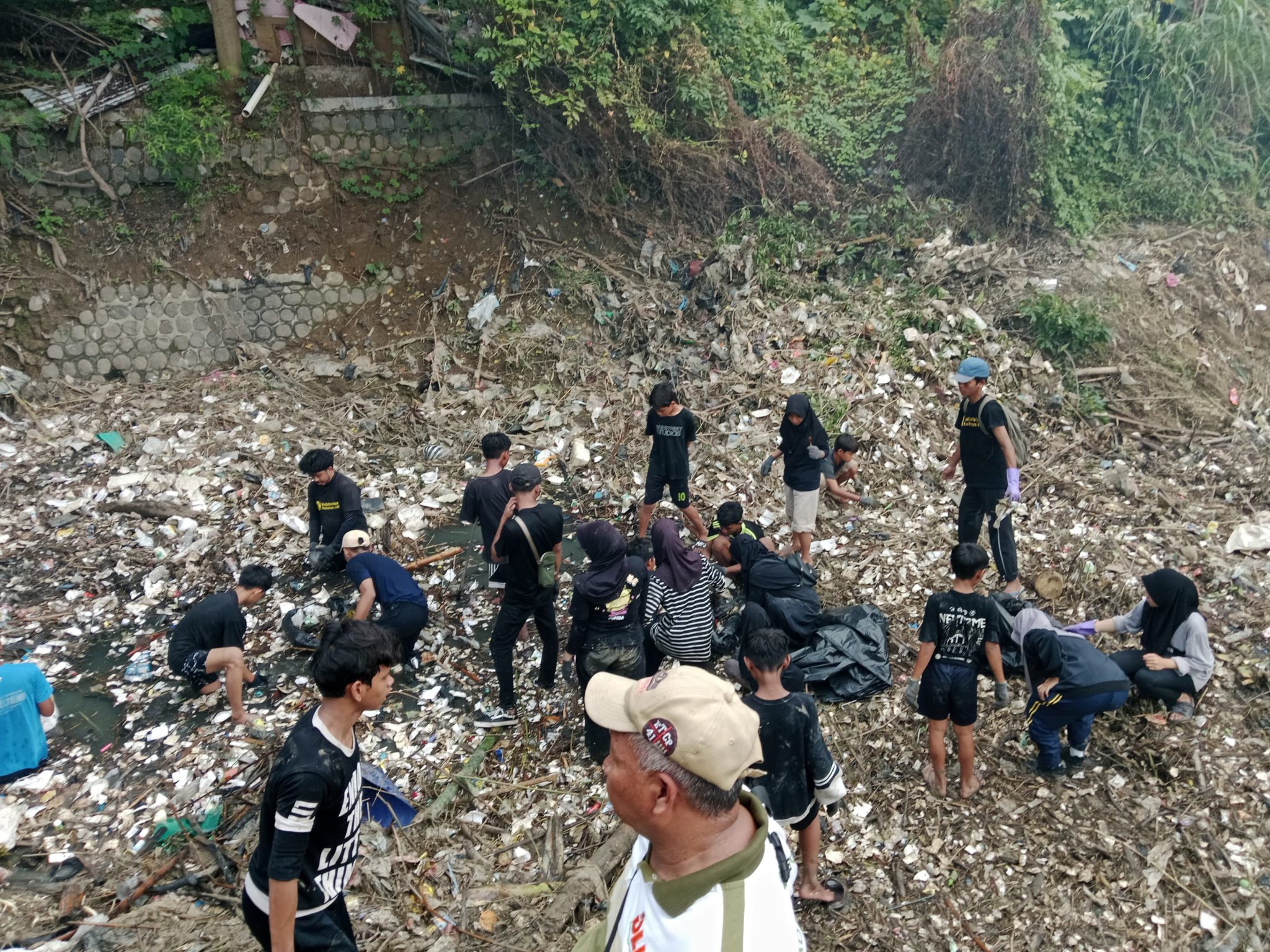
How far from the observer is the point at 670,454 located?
22.7ft

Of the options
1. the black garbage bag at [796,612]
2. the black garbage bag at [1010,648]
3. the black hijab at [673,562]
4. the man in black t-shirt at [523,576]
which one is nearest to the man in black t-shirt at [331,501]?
the man in black t-shirt at [523,576]

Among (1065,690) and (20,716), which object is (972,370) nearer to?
(1065,690)

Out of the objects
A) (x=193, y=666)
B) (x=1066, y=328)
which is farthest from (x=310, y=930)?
(x=1066, y=328)

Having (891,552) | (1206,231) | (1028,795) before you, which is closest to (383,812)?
(1028,795)

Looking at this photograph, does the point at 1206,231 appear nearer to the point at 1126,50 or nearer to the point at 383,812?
the point at 1126,50

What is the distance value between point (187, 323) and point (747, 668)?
29.0 feet

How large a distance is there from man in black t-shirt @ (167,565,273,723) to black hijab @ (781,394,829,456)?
3809mm

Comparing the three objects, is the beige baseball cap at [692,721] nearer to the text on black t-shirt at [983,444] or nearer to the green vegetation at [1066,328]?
the text on black t-shirt at [983,444]

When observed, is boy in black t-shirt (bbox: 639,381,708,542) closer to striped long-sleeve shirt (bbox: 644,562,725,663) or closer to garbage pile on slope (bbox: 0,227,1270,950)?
garbage pile on slope (bbox: 0,227,1270,950)

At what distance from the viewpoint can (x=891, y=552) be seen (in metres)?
6.96

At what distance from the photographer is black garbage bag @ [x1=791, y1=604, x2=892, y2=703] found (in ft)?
18.0

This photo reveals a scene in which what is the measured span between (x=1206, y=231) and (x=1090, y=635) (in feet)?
24.2

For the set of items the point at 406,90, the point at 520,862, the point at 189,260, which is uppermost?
the point at 406,90

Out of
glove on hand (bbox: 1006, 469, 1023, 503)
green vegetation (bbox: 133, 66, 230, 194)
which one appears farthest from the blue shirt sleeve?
green vegetation (bbox: 133, 66, 230, 194)
